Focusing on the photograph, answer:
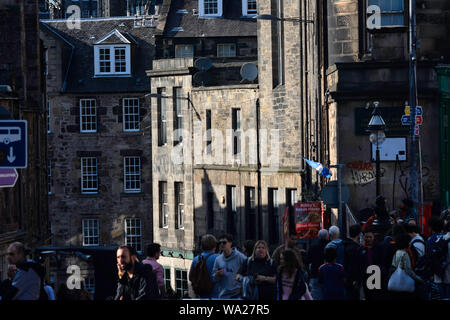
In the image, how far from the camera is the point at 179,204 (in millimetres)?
47469

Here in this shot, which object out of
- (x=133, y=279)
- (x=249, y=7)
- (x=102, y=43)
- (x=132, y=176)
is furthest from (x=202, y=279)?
(x=102, y=43)

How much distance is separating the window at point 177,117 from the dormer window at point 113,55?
977 cm

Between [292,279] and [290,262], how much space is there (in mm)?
223

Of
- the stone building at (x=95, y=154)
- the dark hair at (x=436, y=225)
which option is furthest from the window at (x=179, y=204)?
the dark hair at (x=436, y=225)

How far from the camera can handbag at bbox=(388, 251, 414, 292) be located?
1409 centimetres

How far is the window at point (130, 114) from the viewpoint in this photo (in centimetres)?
5525

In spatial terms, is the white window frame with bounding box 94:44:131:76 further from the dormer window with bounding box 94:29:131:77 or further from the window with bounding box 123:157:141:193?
the window with bounding box 123:157:141:193

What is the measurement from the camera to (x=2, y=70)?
98.6 ft

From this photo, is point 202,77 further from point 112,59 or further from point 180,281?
point 112,59

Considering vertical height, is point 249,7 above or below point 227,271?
above

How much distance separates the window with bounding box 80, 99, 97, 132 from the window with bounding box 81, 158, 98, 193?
1.59m

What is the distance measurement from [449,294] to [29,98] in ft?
69.6

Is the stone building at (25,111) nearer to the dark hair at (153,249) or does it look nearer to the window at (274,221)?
the window at (274,221)
